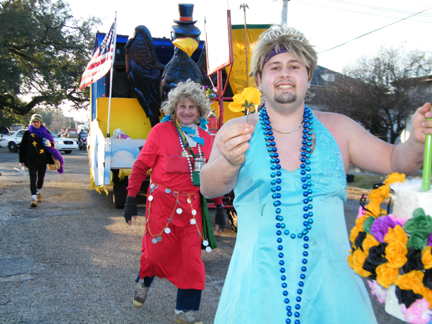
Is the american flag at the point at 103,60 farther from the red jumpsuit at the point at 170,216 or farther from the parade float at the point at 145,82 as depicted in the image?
the red jumpsuit at the point at 170,216

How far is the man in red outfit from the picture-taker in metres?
3.25

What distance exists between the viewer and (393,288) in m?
1.28

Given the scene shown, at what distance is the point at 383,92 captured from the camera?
17.2 meters

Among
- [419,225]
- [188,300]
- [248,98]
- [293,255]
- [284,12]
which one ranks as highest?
[284,12]

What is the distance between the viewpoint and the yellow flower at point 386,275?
123 centimetres

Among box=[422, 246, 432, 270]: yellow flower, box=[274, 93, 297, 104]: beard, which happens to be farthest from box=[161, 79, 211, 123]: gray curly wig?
box=[422, 246, 432, 270]: yellow flower

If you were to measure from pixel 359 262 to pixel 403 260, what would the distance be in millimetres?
188

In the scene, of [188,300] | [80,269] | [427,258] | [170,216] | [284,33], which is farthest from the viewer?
[80,269]

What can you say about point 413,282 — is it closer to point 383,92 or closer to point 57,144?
point 383,92

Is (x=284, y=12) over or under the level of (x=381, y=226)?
over

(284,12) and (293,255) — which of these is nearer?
(293,255)

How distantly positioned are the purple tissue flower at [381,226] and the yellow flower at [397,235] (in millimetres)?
31

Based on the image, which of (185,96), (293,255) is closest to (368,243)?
(293,255)

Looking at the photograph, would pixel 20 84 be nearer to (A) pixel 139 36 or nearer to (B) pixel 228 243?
(A) pixel 139 36
